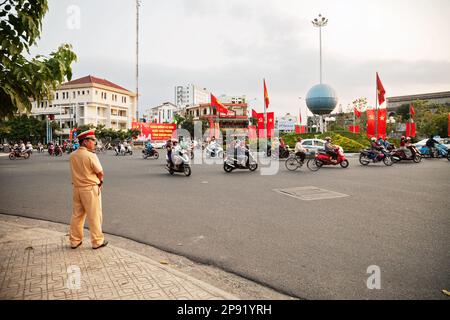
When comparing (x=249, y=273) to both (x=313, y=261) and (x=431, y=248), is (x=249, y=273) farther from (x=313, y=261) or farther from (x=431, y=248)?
(x=431, y=248)

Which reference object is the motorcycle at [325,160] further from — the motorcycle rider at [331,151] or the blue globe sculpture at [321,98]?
the blue globe sculpture at [321,98]

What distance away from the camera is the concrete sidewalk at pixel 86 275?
297 centimetres

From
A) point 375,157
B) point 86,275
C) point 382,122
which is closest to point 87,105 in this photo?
point 382,122

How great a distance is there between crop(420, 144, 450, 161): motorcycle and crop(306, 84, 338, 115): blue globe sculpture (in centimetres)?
1535

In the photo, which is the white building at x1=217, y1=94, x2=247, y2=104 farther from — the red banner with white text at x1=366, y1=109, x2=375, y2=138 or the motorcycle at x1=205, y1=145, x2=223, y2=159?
the motorcycle at x1=205, y1=145, x2=223, y2=159

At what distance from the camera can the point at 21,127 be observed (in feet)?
176

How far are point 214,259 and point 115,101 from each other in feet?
235

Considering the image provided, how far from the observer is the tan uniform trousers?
433cm

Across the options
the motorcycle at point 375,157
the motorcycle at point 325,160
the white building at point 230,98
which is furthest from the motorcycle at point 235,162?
the white building at point 230,98

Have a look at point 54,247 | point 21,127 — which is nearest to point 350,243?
point 54,247

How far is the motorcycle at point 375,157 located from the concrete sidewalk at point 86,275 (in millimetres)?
15598

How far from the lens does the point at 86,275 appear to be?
3385 mm

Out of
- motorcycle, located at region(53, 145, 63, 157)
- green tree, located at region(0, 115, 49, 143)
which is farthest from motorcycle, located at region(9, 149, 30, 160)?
green tree, located at region(0, 115, 49, 143)

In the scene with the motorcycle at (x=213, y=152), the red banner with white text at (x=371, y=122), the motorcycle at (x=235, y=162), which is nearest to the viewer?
the motorcycle at (x=235, y=162)
